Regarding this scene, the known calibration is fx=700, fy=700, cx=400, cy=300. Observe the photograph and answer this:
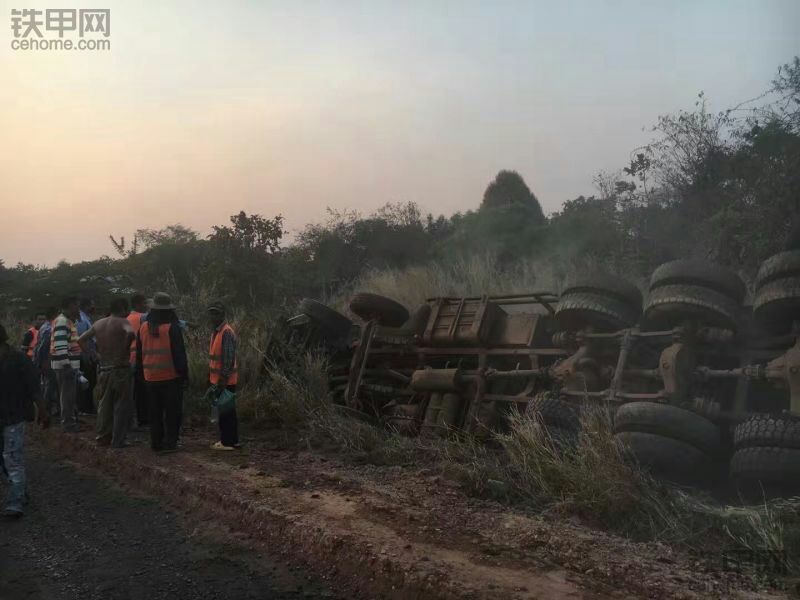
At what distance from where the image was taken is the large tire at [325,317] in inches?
423

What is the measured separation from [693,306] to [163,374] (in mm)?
5882

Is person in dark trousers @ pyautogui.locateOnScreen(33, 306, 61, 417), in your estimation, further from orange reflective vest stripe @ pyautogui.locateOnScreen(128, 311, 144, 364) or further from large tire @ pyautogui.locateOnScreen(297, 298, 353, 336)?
large tire @ pyautogui.locateOnScreen(297, 298, 353, 336)

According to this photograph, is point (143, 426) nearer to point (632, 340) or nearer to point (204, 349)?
point (204, 349)

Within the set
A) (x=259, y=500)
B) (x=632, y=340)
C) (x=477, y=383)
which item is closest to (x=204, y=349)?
(x=477, y=383)

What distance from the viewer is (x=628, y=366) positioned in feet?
23.0

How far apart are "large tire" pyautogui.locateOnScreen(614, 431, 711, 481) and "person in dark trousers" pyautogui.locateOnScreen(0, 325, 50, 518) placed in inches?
201

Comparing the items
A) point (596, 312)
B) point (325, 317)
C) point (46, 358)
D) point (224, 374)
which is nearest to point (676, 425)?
point (596, 312)

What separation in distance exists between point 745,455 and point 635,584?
1.94 meters

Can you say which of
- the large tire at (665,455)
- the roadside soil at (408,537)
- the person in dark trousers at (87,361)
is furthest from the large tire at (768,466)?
the person in dark trousers at (87,361)

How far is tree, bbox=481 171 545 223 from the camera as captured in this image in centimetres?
2512

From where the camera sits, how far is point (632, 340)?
700 cm

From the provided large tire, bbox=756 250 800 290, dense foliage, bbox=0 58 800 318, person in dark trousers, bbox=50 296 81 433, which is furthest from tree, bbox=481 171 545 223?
large tire, bbox=756 250 800 290

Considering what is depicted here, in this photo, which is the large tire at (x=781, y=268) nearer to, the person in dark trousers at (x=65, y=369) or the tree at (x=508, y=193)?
the person in dark trousers at (x=65, y=369)

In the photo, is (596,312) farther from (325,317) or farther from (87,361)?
(87,361)
